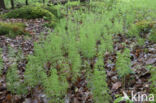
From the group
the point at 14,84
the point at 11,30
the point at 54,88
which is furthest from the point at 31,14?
the point at 54,88

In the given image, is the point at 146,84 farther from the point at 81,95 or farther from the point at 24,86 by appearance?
the point at 24,86

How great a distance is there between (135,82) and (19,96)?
7.03 ft

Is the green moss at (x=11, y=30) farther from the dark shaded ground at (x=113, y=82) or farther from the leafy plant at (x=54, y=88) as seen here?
the leafy plant at (x=54, y=88)

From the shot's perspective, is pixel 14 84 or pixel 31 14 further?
pixel 31 14

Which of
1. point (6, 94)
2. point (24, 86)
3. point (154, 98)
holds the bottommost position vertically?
point (6, 94)

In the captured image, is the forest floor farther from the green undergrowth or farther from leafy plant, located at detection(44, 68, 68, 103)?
leafy plant, located at detection(44, 68, 68, 103)

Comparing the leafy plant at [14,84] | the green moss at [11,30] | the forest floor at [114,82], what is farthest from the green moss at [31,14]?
the leafy plant at [14,84]

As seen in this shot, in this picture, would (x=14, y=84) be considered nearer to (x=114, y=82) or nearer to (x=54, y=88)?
(x=54, y=88)

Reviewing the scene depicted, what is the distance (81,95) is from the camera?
Answer: 2875 millimetres

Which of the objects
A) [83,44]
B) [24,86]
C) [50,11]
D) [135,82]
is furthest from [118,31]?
[50,11]

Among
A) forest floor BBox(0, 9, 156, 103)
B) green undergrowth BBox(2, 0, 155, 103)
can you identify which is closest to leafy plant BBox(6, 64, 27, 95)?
green undergrowth BBox(2, 0, 155, 103)

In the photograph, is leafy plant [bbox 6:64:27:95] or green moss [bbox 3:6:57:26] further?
green moss [bbox 3:6:57:26]

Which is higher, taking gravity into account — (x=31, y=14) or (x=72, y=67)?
(x=31, y=14)

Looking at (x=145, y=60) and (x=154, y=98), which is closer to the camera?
(x=154, y=98)
